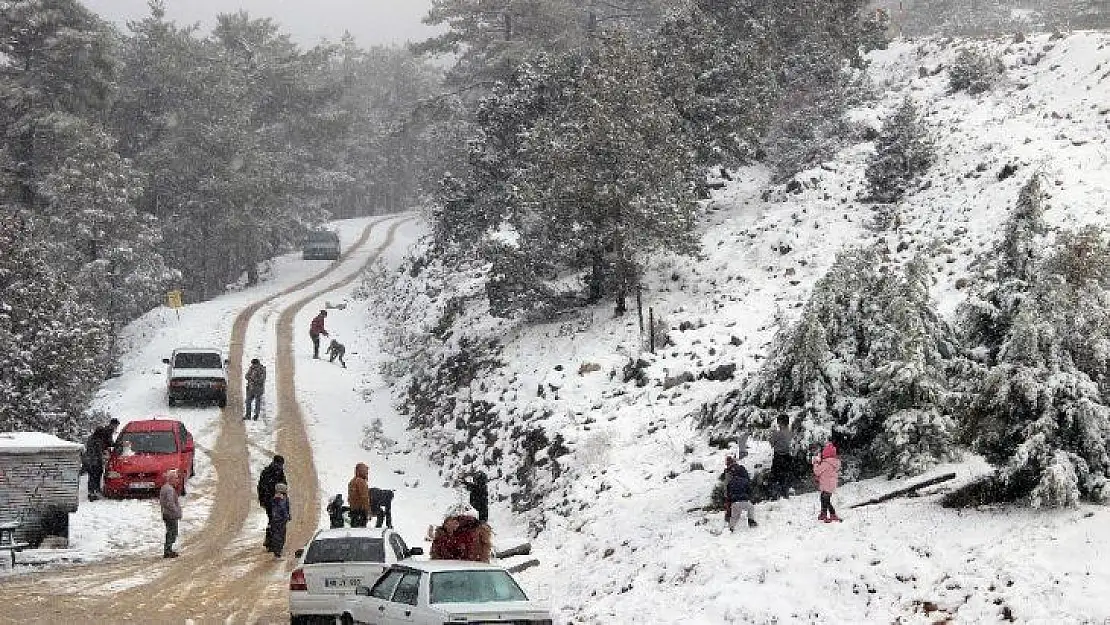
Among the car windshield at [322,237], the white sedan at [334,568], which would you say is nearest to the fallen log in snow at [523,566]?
the white sedan at [334,568]

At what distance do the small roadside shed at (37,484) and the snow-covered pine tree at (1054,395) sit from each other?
15588 mm

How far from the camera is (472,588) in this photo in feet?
39.0

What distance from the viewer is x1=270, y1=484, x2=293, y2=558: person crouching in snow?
2045cm

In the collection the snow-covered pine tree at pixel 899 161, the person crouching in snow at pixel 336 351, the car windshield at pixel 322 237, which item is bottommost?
the person crouching in snow at pixel 336 351

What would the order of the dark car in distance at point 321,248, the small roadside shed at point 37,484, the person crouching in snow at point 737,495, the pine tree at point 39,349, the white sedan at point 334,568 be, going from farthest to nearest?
the dark car in distance at point 321,248 < the pine tree at point 39,349 < the small roadside shed at point 37,484 < the person crouching in snow at point 737,495 < the white sedan at point 334,568

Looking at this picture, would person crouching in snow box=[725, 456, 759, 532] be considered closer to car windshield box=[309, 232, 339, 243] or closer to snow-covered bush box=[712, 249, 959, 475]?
snow-covered bush box=[712, 249, 959, 475]

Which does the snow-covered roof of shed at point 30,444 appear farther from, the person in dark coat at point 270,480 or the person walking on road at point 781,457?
the person walking on road at point 781,457

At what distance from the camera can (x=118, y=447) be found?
25.6m

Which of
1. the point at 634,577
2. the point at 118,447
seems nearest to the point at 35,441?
the point at 118,447

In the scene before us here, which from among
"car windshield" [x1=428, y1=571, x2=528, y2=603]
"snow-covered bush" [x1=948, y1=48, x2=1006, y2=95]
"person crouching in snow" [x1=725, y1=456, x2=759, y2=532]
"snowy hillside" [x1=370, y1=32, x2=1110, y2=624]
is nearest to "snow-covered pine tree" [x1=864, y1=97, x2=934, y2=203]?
"snowy hillside" [x1=370, y1=32, x2=1110, y2=624]

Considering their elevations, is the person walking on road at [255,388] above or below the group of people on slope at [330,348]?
below

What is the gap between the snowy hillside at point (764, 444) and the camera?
12.6 m

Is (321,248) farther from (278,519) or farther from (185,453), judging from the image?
(278,519)

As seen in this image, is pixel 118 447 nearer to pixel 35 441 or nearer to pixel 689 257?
pixel 35 441
